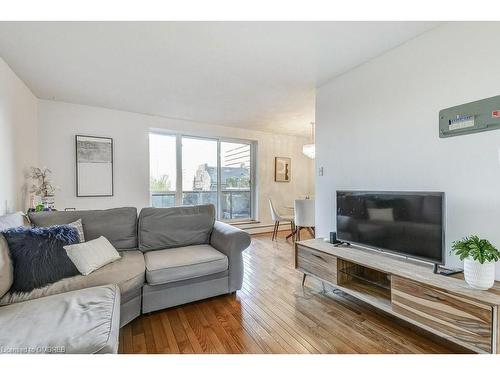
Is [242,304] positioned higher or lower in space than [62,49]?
lower

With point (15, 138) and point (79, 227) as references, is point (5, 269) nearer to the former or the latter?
point (79, 227)

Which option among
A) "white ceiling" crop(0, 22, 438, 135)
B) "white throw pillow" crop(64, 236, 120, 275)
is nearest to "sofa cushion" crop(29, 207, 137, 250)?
"white throw pillow" crop(64, 236, 120, 275)

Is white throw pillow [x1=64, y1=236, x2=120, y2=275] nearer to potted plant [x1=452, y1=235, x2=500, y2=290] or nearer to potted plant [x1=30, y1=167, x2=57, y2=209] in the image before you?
potted plant [x1=30, y1=167, x2=57, y2=209]

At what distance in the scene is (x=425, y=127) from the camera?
192 centimetres

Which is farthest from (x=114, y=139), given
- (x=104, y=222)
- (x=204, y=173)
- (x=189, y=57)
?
(x=189, y=57)

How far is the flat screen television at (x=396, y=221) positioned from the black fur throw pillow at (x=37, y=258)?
93.0 inches

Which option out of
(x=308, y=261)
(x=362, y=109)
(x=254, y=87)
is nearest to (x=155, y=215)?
(x=308, y=261)

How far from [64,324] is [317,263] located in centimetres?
194

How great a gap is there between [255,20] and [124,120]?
300cm

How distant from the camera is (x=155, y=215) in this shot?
2.51m

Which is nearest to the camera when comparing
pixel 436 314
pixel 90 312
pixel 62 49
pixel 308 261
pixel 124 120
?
pixel 90 312

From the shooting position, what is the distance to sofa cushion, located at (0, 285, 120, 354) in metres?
1.01

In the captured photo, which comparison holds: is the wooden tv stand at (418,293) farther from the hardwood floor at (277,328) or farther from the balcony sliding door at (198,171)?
the balcony sliding door at (198,171)
